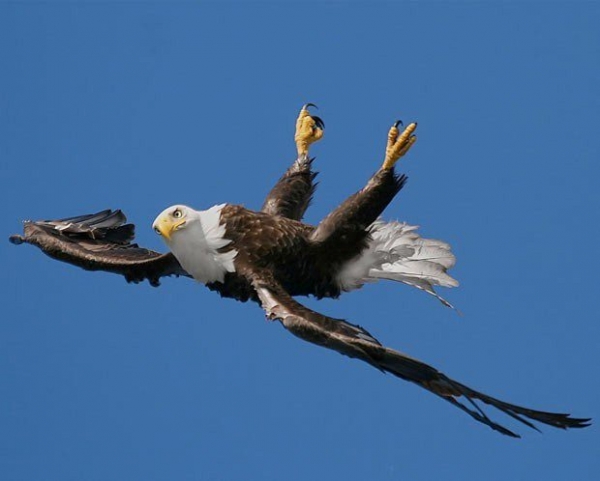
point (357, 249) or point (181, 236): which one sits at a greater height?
point (357, 249)

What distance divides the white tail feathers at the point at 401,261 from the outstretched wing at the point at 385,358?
53cm

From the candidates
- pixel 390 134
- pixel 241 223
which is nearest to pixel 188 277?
pixel 241 223

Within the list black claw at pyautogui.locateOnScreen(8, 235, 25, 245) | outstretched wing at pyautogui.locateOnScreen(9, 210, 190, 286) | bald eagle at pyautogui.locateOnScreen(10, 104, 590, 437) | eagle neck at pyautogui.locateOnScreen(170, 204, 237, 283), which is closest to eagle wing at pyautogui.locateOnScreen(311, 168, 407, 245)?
bald eagle at pyautogui.locateOnScreen(10, 104, 590, 437)

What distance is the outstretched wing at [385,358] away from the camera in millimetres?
5656

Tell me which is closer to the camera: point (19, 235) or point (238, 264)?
point (238, 264)

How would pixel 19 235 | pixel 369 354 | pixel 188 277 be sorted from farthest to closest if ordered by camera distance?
pixel 19 235 < pixel 188 277 < pixel 369 354

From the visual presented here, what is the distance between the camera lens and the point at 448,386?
5.79 meters

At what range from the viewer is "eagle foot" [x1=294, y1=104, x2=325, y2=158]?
6.89 metres

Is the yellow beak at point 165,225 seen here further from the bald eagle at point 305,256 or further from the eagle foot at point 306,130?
the eagle foot at point 306,130

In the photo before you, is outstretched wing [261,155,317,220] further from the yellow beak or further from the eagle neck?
the yellow beak

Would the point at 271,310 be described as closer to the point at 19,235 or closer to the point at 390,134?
the point at 390,134

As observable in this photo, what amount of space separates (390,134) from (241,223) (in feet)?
2.13

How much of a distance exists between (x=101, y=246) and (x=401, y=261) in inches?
49.3

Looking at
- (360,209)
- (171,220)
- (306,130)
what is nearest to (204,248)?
(171,220)
